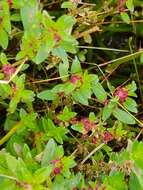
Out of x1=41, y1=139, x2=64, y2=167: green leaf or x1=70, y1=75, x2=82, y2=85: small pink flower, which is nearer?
x1=41, y1=139, x2=64, y2=167: green leaf

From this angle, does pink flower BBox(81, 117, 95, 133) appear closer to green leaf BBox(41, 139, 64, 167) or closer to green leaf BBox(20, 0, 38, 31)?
green leaf BBox(41, 139, 64, 167)

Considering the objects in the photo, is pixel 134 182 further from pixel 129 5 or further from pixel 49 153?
pixel 129 5

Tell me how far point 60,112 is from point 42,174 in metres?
0.32

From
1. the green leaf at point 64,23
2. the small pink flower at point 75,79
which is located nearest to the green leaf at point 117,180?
the small pink flower at point 75,79

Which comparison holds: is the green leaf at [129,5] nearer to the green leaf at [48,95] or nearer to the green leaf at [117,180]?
the green leaf at [48,95]

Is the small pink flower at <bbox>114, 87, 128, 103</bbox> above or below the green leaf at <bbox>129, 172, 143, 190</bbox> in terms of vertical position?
above

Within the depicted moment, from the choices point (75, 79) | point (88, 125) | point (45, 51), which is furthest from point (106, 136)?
point (45, 51)

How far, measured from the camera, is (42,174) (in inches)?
40.4

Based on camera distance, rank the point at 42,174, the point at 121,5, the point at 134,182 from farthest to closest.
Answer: the point at 121,5, the point at 134,182, the point at 42,174

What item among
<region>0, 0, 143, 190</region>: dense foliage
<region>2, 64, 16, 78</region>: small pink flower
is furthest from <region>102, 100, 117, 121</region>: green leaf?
<region>2, 64, 16, 78</region>: small pink flower

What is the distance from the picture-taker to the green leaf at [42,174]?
102 centimetres

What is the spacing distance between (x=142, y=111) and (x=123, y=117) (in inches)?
13.3

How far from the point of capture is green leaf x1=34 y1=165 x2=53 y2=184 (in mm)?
1024

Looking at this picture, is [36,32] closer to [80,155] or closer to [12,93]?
[12,93]
